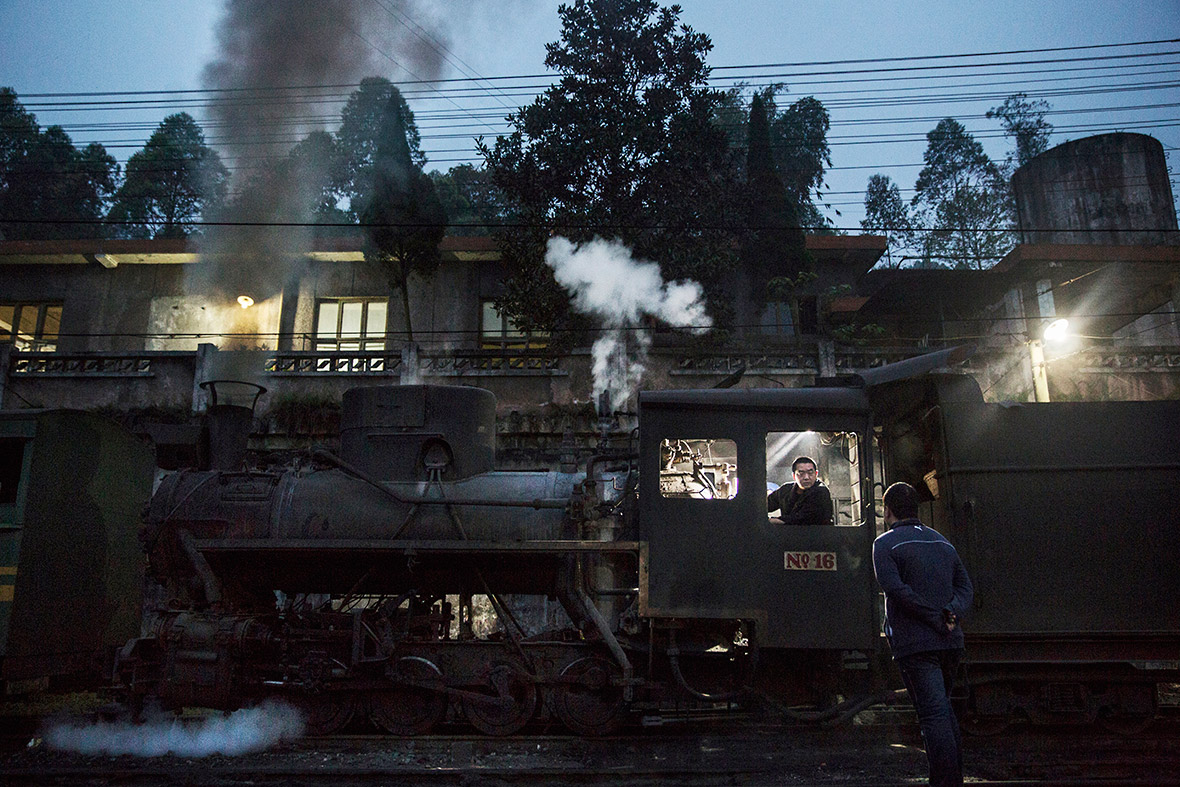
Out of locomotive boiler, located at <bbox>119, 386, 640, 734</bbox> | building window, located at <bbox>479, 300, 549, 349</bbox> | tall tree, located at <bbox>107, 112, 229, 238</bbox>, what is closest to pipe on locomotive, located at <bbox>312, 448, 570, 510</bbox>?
locomotive boiler, located at <bbox>119, 386, 640, 734</bbox>

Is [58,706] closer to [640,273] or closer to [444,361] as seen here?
[444,361]

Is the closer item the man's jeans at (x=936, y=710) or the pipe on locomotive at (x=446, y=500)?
the man's jeans at (x=936, y=710)

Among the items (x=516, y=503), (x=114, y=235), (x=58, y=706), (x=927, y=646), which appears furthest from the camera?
(x=114, y=235)

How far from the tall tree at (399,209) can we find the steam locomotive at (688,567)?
10.6 meters

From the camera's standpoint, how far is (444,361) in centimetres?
1481

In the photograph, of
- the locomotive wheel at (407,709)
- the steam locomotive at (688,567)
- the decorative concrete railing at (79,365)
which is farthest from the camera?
the decorative concrete railing at (79,365)

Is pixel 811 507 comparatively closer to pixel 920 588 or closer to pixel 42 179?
pixel 920 588

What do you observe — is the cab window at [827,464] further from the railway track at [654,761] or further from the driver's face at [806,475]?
the railway track at [654,761]

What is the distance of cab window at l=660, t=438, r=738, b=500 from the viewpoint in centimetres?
616

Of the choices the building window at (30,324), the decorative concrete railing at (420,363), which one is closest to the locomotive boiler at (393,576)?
the decorative concrete railing at (420,363)

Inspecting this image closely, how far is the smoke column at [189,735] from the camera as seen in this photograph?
6262mm

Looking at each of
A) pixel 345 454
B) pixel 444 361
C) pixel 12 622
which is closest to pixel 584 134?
pixel 444 361

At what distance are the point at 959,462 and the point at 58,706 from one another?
938 centimetres

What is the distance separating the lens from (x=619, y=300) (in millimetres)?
15062
